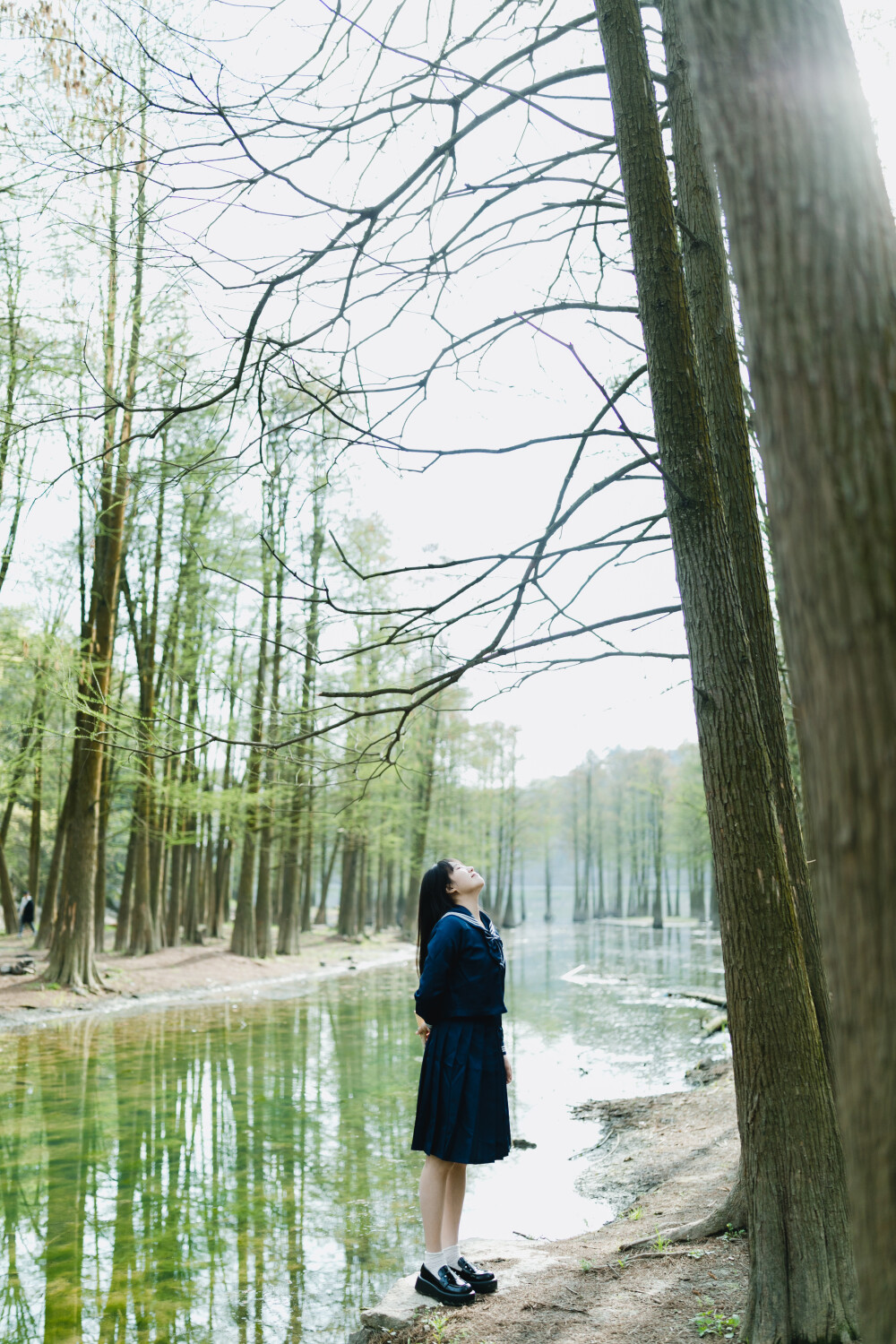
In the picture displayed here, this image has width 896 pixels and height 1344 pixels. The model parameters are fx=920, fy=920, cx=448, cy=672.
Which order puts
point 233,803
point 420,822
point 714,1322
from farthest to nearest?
point 420,822
point 233,803
point 714,1322

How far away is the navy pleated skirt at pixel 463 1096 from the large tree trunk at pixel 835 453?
113 inches

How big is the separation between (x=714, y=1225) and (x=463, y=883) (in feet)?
6.29

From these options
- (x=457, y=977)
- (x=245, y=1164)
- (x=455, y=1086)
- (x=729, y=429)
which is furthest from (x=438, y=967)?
(x=245, y=1164)

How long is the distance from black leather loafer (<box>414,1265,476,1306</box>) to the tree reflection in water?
540 millimetres

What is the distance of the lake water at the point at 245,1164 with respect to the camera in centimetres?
428

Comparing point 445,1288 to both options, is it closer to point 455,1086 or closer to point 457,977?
point 455,1086

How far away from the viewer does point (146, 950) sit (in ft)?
63.5

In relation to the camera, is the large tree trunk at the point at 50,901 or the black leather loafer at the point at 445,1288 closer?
the black leather loafer at the point at 445,1288

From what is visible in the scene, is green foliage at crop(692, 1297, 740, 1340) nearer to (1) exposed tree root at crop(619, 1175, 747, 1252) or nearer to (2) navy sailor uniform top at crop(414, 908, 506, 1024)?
(1) exposed tree root at crop(619, 1175, 747, 1252)

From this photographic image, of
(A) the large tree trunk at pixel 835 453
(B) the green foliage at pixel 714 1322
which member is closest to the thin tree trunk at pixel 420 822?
(B) the green foliage at pixel 714 1322

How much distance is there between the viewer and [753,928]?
299 centimetres

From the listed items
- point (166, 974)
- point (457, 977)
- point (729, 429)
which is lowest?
point (166, 974)

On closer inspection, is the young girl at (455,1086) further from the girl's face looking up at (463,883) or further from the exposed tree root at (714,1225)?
the exposed tree root at (714,1225)

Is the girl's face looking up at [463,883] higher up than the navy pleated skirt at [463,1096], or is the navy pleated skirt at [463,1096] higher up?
the girl's face looking up at [463,883]
